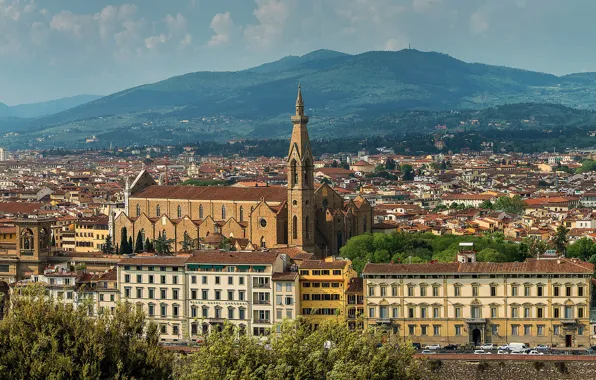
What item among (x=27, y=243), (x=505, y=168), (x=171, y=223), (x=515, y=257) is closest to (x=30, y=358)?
(x=27, y=243)

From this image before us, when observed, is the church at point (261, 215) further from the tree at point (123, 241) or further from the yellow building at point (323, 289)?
the yellow building at point (323, 289)

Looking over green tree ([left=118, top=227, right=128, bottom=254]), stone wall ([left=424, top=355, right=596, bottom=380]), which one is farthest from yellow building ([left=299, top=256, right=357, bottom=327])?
green tree ([left=118, top=227, right=128, bottom=254])

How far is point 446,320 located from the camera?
1881 inches

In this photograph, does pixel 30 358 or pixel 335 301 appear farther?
pixel 335 301

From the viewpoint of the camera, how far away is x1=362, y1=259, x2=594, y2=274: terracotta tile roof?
47625 millimetres

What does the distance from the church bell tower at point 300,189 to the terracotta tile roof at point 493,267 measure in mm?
18720

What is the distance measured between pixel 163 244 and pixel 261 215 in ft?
18.5

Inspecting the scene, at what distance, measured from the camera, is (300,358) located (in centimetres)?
3341

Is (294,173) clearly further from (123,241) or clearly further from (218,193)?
(123,241)

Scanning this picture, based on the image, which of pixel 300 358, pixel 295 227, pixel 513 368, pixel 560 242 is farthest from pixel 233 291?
pixel 560 242

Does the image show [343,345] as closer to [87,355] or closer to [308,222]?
[87,355]

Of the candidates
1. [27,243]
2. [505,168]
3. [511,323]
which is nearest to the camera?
[511,323]

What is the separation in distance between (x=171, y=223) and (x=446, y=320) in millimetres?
28804

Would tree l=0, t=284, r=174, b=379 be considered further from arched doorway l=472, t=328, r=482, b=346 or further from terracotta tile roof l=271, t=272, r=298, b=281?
arched doorway l=472, t=328, r=482, b=346
